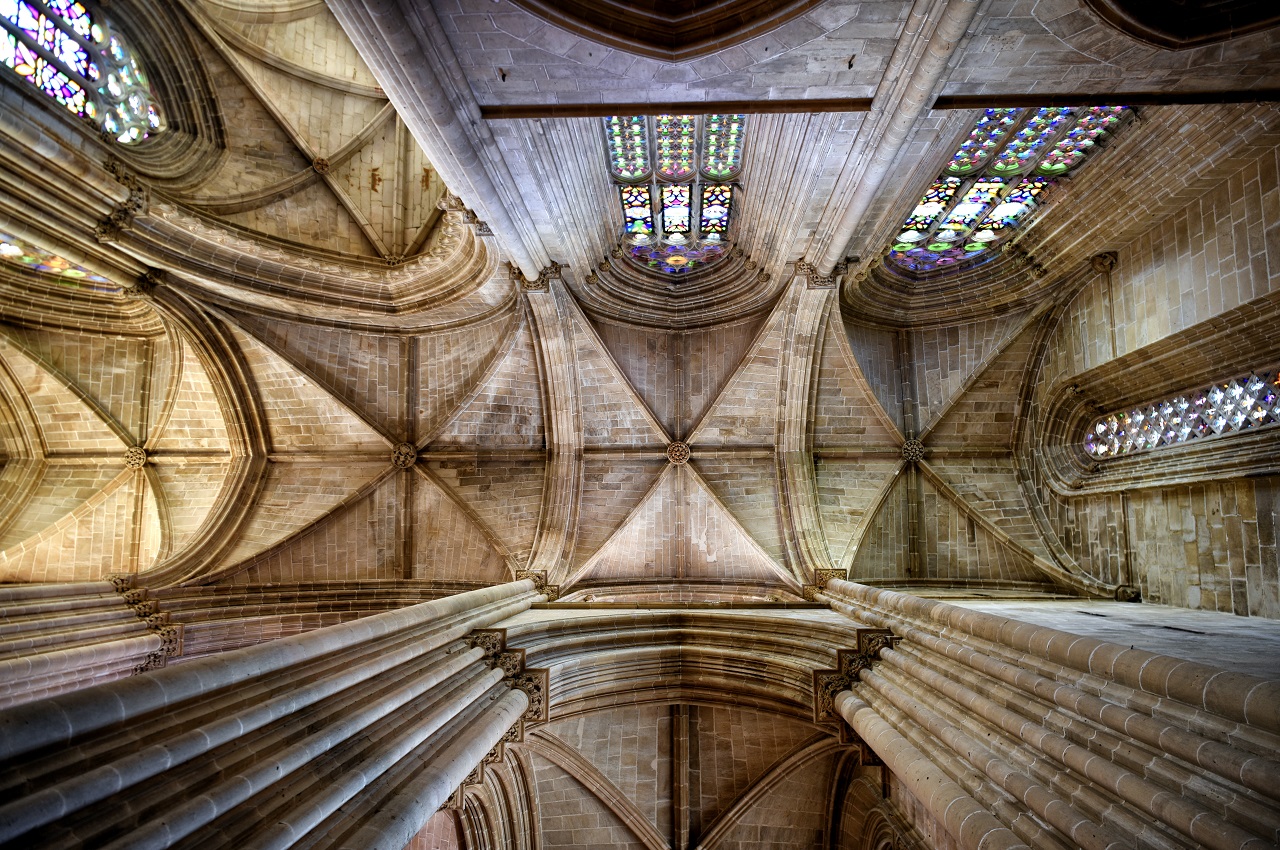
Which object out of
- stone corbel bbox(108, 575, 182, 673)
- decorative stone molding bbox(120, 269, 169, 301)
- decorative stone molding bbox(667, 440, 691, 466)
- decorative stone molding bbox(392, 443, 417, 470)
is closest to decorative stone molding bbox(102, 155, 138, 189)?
decorative stone molding bbox(120, 269, 169, 301)

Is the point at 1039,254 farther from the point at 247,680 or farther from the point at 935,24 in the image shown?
the point at 247,680

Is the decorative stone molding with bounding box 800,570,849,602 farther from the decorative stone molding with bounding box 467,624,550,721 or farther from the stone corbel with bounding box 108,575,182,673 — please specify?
the stone corbel with bounding box 108,575,182,673

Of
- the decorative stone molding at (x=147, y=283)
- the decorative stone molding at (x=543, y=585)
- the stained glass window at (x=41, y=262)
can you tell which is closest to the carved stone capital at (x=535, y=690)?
the decorative stone molding at (x=543, y=585)

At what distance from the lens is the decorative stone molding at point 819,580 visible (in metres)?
11.1

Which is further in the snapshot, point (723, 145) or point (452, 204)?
point (723, 145)

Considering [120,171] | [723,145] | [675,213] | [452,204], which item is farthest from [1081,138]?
[120,171]

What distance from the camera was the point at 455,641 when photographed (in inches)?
284

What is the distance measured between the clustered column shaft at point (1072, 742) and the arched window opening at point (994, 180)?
20.0ft

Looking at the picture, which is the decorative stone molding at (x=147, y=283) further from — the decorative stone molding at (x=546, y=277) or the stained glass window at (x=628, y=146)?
the stained glass window at (x=628, y=146)

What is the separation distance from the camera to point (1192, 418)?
9.64 metres

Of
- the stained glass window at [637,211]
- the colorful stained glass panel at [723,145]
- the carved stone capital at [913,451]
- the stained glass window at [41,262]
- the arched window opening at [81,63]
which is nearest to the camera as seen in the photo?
the arched window opening at [81,63]

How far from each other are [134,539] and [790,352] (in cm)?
1217

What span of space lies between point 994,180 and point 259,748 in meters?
10.8

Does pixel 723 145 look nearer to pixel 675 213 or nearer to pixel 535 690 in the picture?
pixel 675 213
